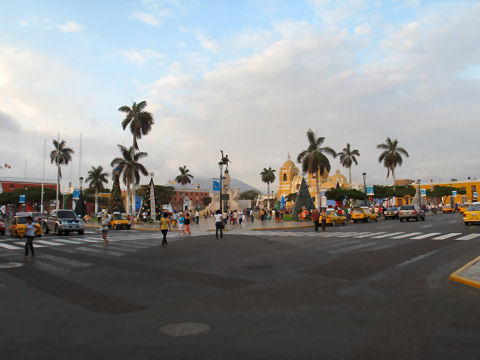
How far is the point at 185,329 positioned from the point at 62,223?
974 inches

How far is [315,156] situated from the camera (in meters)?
53.6

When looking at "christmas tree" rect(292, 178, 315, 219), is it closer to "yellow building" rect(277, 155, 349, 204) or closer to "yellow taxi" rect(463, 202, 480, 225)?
"yellow taxi" rect(463, 202, 480, 225)

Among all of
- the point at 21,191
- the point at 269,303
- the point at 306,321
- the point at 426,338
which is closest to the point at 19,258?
the point at 269,303

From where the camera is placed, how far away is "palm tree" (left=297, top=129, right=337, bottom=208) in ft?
175

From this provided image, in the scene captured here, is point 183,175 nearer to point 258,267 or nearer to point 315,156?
point 315,156

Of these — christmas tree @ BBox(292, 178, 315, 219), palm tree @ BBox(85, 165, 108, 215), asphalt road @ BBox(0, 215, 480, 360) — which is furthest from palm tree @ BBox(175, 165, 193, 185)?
asphalt road @ BBox(0, 215, 480, 360)

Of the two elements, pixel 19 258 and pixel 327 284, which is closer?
pixel 327 284

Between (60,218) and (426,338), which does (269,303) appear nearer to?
(426,338)

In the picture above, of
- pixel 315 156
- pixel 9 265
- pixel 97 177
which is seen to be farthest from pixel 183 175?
pixel 9 265

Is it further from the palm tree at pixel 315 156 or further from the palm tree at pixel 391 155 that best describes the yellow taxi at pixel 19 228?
the palm tree at pixel 391 155

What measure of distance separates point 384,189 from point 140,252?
61.7 meters

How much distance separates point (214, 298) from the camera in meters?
7.18

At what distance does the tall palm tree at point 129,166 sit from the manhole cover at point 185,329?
48.7m

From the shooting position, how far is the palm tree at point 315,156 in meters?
53.4
